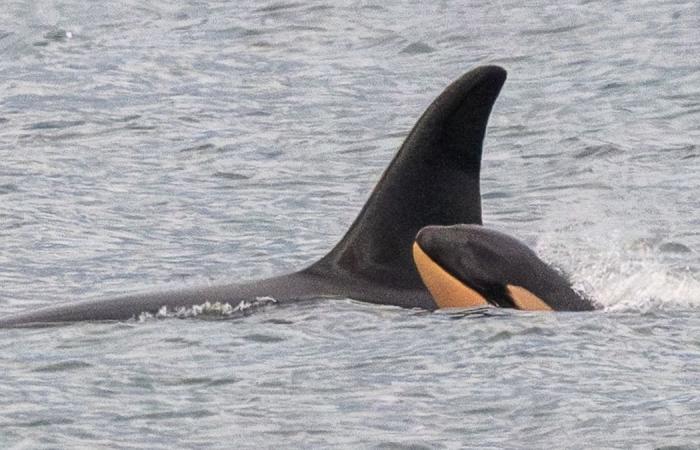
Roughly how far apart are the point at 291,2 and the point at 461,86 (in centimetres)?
1791

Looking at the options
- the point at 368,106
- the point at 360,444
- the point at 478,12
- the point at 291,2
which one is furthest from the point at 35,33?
the point at 360,444

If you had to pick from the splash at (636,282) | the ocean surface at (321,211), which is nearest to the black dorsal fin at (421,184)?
the ocean surface at (321,211)

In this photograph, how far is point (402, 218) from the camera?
41.8ft

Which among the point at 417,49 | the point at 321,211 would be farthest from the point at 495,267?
the point at 417,49

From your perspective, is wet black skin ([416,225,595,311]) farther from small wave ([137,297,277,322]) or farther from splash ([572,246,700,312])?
small wave ([137,297,277,322])

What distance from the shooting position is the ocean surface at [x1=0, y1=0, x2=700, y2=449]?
10.5 metres

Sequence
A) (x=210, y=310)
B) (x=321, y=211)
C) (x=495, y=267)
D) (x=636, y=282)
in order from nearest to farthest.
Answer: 1. (x=495, y=267)
2. (x=210, y=310)
3. (x=636, y=282)
4. (x=321, y=211)

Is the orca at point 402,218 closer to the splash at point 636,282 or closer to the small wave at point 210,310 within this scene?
the small wave at point 210,310

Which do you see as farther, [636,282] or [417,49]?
[417,49]

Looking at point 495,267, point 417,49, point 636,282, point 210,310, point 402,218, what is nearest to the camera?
point 495,267

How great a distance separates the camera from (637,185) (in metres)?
18.2

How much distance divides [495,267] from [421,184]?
698 millimetres

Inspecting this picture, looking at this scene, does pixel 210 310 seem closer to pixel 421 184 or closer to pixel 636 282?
pixel 421 184

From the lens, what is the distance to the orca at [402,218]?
12586mm
